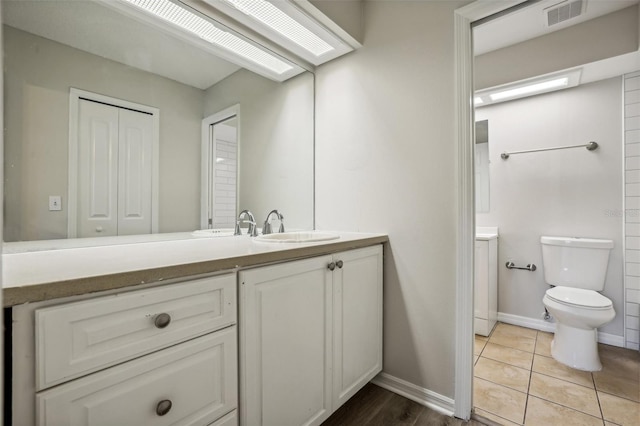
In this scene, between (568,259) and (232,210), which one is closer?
(232,210)

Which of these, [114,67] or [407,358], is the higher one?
[114,67]

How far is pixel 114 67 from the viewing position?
50.6 inches

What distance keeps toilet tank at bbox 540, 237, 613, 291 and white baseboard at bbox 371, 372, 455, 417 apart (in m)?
1.53

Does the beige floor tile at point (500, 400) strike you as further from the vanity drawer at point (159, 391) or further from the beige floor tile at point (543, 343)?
the vanity drawer at point (159, 391)

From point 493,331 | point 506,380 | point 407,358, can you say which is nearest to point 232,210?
point 407,358

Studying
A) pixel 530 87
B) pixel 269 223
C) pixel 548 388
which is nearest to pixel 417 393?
pixel 548 388

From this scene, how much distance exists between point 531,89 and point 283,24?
203cm

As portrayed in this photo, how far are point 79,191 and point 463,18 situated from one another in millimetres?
1859

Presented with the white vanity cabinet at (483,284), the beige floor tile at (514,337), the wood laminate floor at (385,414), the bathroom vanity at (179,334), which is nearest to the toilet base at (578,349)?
the beige floor tile at (514,337)

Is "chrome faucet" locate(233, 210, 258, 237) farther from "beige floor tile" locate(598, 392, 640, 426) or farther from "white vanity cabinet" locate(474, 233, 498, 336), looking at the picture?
"beige floor tile" locate(598, 392, 640, 426)

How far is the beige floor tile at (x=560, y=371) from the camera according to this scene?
5.84 feet

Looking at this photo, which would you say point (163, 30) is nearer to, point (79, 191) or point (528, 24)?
point (79, 191)

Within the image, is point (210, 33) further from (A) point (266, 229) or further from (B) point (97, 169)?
(A) point (266, 229)

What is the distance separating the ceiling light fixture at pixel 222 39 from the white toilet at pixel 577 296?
7.65 feet
